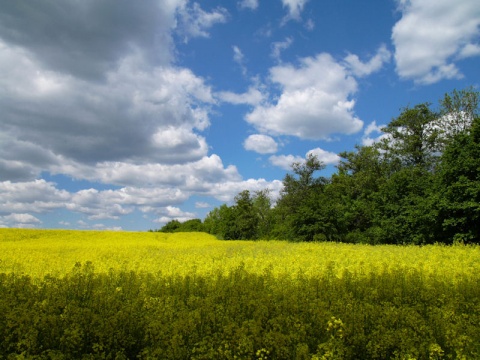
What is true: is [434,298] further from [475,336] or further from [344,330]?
[344,330]

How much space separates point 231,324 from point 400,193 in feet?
121

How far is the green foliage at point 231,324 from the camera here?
5.39 m

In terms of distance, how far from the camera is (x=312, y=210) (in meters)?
39.0

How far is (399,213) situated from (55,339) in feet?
121

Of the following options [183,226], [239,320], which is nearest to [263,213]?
[183,226]

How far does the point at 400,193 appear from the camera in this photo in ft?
126

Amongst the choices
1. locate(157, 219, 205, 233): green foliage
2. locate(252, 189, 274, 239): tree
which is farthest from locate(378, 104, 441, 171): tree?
locate(157, 219, 205, 233): green foliage

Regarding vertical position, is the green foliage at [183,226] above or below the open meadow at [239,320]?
above

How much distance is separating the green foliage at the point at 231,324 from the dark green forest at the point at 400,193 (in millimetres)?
21126

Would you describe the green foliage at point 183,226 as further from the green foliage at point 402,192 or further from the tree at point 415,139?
the tree at point 415,139

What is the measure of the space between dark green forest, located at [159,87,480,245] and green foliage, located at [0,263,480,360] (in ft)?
69.3

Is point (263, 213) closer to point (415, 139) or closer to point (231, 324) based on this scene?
point (415, 139)

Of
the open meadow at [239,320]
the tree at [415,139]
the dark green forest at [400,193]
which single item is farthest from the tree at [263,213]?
the open meadow at [239,320]

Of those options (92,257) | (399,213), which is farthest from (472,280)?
(399,213)
